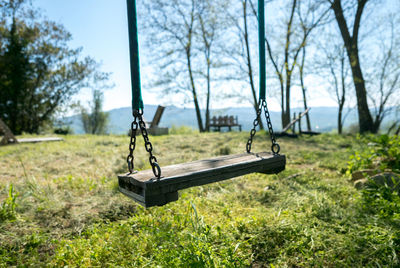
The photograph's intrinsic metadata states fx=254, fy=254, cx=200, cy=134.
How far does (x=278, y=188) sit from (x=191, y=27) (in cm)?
1841

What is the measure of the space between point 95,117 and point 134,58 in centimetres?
2792

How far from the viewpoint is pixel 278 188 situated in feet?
14.2

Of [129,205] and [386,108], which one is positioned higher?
[386,108]

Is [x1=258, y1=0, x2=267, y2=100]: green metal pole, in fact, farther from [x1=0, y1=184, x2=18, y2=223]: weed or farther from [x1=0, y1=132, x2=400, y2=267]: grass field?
[x1=0, y1=184, x2=18, y2=223]: weed

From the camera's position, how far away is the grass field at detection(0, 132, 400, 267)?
8.01 ft

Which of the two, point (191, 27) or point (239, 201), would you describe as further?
point (191, 27)

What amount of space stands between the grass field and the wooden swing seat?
64cm

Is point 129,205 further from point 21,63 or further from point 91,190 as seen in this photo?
point 21,63

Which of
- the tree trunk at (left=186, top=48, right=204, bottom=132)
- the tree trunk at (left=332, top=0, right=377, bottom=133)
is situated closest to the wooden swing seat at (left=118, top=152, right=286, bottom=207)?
the tree trunk at (left=332, top=0, right=377, bottom=133)

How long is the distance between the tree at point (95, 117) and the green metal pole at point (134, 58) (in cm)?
2293

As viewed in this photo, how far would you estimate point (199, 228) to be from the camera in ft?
9.22

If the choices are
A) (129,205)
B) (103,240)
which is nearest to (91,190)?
(129,205)

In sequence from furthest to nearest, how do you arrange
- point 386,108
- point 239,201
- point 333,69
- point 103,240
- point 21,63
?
point 333,69, point 386,108, point 21,63, point 239,201, point 103,240

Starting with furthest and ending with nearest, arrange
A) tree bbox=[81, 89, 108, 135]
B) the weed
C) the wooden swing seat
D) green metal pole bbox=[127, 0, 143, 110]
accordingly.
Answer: tree bbox=[81, 89, 108, 135] → the weed → green metal pole bbox=[127, 0, 143, 110] → the wooden swing seat
